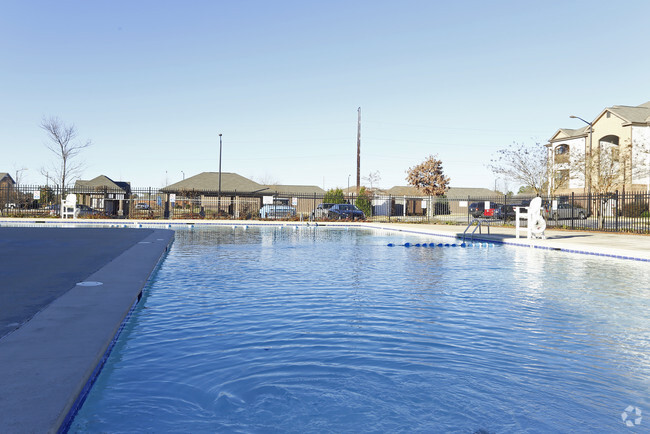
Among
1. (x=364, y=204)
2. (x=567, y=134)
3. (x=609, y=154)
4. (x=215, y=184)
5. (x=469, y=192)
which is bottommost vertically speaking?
(x=364, y=204)

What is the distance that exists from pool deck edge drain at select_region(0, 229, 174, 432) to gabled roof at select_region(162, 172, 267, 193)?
4539cm

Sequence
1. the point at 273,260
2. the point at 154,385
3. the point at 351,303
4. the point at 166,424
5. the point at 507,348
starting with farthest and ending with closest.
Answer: the point at 273,260 < the point at 351,303 < the point at 507,348 < the point at 154,385 < the point at 166,424

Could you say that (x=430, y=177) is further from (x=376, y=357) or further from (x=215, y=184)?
(x=376, y=357)

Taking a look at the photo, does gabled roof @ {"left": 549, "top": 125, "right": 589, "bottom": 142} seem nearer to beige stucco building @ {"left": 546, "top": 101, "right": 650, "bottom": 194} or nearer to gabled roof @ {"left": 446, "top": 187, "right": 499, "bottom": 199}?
beige stucco building @ {"left": 546, "top": 101, "right": 650, "bottom": 194}

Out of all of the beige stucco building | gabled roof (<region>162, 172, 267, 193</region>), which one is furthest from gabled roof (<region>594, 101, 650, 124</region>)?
gabled roof (<region>162, 172, 267, 193</region>)

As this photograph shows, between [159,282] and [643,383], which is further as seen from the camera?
[159,282]

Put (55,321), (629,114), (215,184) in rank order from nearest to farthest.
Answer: (55,321), (629,114), (215,184)

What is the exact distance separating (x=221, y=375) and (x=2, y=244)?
14172 millimetres

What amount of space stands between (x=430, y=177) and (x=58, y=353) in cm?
6313

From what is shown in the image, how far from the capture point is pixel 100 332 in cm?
527

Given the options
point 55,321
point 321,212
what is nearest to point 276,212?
point 321,212

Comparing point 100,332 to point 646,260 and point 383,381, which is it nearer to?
point 383,381

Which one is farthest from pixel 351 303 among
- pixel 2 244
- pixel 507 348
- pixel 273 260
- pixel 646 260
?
pixel 2 244

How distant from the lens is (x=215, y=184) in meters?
53.9
